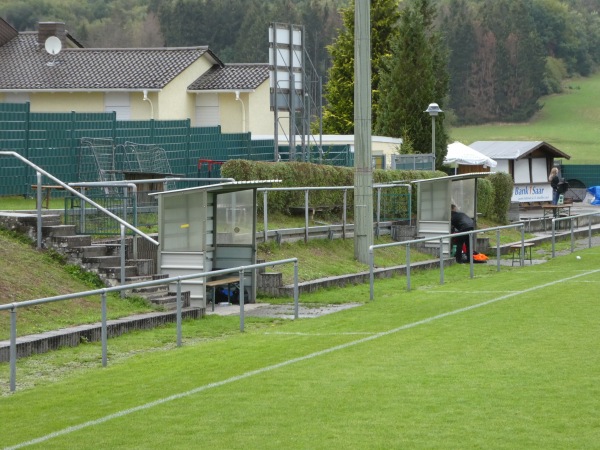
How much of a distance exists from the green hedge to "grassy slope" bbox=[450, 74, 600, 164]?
257ft

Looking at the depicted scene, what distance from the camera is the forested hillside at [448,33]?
11956 centimetres

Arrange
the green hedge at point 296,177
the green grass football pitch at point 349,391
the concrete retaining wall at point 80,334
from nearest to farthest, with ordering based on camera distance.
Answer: the green grass football pitch at point 349,391, the concrete retaining wall at point 80,334, the green hedge at point 296,177

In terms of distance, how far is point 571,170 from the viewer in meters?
74.4

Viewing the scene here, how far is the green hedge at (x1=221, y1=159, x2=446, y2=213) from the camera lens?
95.0 feet

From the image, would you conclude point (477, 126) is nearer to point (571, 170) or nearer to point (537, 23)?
point (537, 23)

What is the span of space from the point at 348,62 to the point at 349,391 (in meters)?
55.4

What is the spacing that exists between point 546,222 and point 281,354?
28.5 metres

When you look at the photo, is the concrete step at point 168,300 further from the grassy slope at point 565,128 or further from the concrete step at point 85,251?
the grassy slope at point 565,128

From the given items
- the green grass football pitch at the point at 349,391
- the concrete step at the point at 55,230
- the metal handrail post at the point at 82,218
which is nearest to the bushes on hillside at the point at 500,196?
the metal handrail post at the point at 82,218

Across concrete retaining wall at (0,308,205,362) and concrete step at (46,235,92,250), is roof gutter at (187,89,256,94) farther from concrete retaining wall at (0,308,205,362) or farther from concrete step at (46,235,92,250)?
concrete retaining wall at (0,308,205,362)

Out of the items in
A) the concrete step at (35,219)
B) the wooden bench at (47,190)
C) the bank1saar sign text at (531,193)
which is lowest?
the concrete step at (35,219)

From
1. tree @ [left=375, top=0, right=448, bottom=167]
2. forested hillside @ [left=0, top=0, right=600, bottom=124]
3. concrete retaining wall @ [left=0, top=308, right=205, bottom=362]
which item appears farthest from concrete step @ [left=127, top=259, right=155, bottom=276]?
forested hillside @ [left=0, top=0, right=600, bottom=124]

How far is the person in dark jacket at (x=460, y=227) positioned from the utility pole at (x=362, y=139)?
381cm

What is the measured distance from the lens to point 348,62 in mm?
66562
